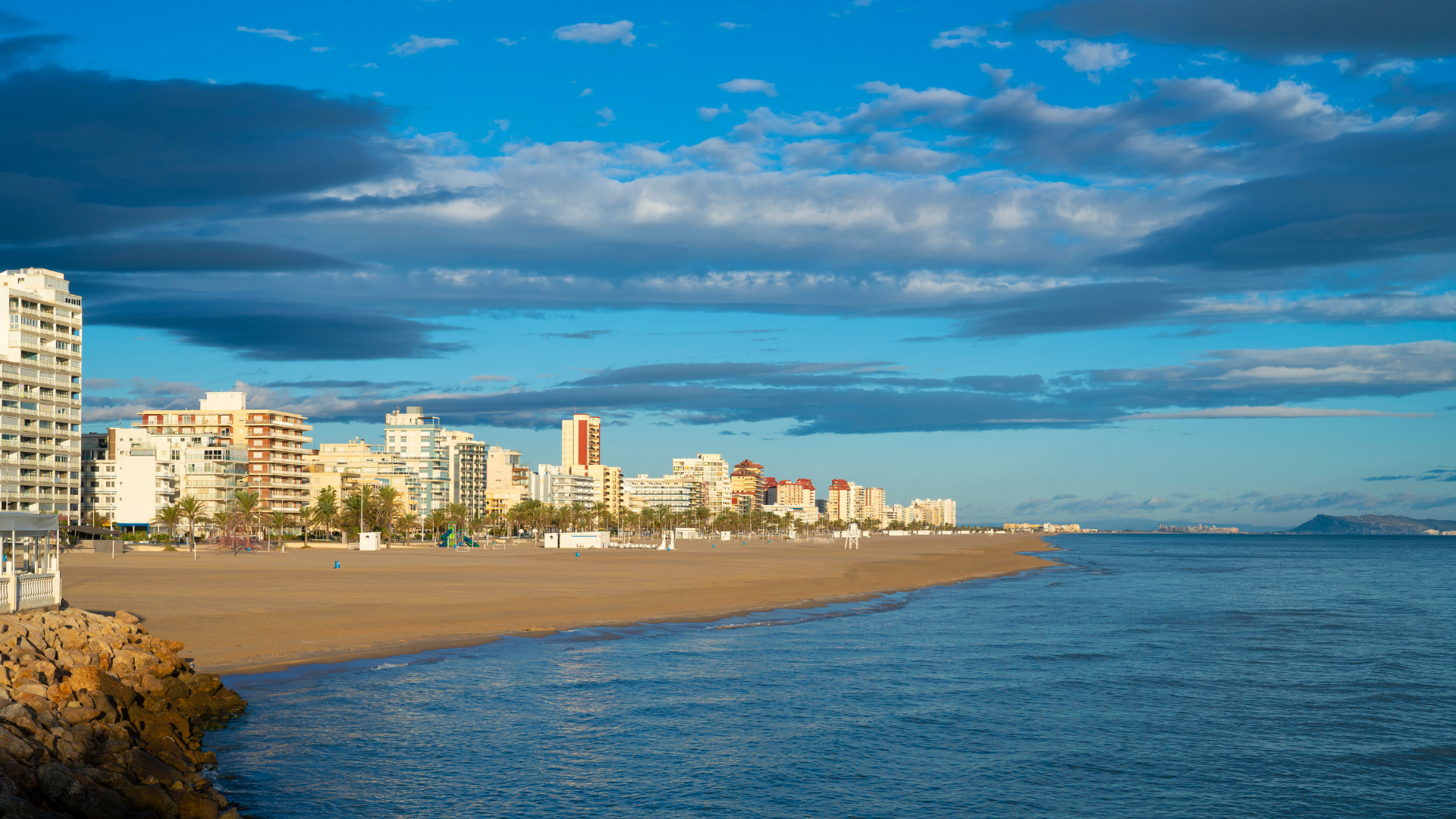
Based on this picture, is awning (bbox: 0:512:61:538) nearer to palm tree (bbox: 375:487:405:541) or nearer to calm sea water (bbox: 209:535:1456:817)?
calm sea water (bbox: 209:535:1456:817)

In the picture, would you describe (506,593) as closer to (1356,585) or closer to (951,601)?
(951,601)

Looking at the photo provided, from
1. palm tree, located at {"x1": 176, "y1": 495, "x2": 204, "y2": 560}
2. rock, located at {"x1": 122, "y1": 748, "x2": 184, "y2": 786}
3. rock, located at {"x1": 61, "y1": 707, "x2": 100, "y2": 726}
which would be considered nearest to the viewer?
rock, located at {"x1": 122, "y1": 748, "x2": 184, "y2": 786}

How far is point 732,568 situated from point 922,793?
60.3 meters

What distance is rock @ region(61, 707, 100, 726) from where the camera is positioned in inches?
605

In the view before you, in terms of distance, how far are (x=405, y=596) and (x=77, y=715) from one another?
93.8 feet

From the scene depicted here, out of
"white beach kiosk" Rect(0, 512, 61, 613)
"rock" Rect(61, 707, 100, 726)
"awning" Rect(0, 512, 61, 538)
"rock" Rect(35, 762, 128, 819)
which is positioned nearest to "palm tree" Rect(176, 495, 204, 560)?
"white beach kiosk" Rect(0, 512, 61, 613)

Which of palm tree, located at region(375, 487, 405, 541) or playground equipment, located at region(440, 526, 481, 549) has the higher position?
palm tree, located at region(375, 487, 405, 541)

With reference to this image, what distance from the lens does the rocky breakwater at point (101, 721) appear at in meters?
12.8

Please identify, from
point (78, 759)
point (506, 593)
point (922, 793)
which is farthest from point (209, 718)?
point (506, 593)

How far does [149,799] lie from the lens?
13.4 metres

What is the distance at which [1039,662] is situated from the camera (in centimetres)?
2897

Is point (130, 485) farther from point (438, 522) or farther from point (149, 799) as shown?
point (149, 799)

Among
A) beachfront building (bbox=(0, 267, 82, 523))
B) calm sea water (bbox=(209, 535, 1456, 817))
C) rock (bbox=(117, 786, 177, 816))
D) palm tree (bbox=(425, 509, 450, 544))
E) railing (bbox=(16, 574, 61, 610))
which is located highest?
beachfront building (bbox=(0, 267, 82, 523))

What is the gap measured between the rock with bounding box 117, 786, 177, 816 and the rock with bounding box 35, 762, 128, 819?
0.24 m
